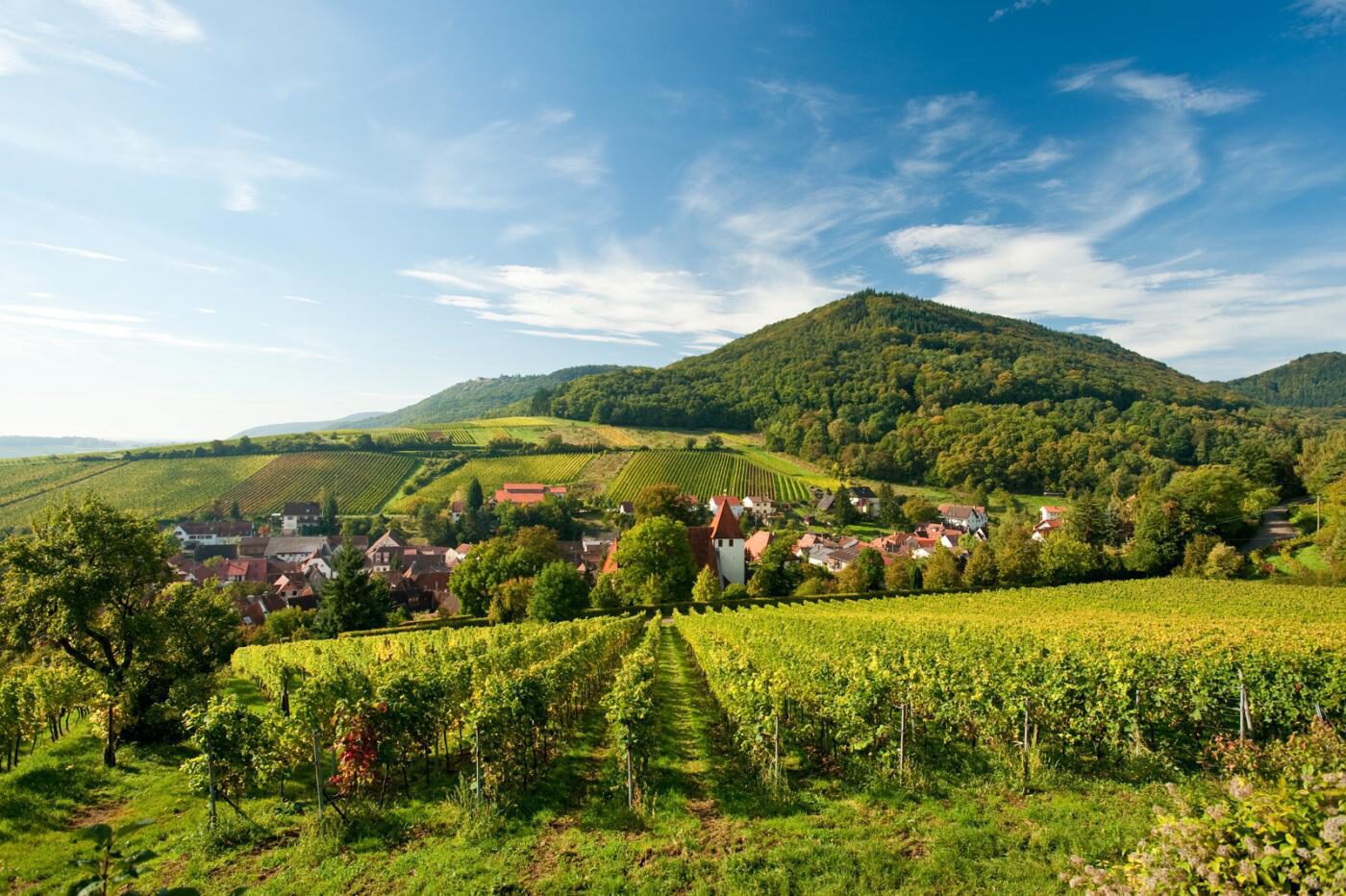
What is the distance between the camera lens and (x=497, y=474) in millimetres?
106500

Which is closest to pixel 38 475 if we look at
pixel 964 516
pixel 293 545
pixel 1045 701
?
pixel 293 545

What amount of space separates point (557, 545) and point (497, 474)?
43.7 metres

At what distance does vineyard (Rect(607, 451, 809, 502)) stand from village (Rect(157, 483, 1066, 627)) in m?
4.48

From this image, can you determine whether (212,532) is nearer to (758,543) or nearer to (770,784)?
(758,543)

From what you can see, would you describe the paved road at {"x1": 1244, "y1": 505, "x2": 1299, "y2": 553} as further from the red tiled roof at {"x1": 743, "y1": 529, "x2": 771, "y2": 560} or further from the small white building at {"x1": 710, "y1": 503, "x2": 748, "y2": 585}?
the small white building at {"x1": 710, "y1": 503, "x2": 748, "y2": 585}

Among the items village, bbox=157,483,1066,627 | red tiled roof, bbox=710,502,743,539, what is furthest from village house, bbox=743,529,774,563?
red tiled roof, bbox=710,502,743,539

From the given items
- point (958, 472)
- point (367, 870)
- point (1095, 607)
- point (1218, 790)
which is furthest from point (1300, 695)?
point (958, 472)

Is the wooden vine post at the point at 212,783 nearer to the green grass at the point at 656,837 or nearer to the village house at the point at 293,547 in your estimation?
the green grass at the point at 656,837

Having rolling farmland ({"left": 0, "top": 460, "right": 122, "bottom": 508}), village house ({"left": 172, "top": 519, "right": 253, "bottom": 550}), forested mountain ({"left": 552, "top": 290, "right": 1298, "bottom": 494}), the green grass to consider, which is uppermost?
Result: forested mountain ({"left": 552, "top": 290, "right": 1298, "bottom": 494})

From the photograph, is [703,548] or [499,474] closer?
[703,548]

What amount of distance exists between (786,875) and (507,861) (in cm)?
408

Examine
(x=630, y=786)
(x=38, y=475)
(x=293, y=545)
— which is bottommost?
(x=293, y=545)

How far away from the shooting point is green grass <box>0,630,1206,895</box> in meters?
7.68

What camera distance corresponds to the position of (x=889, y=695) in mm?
11805
